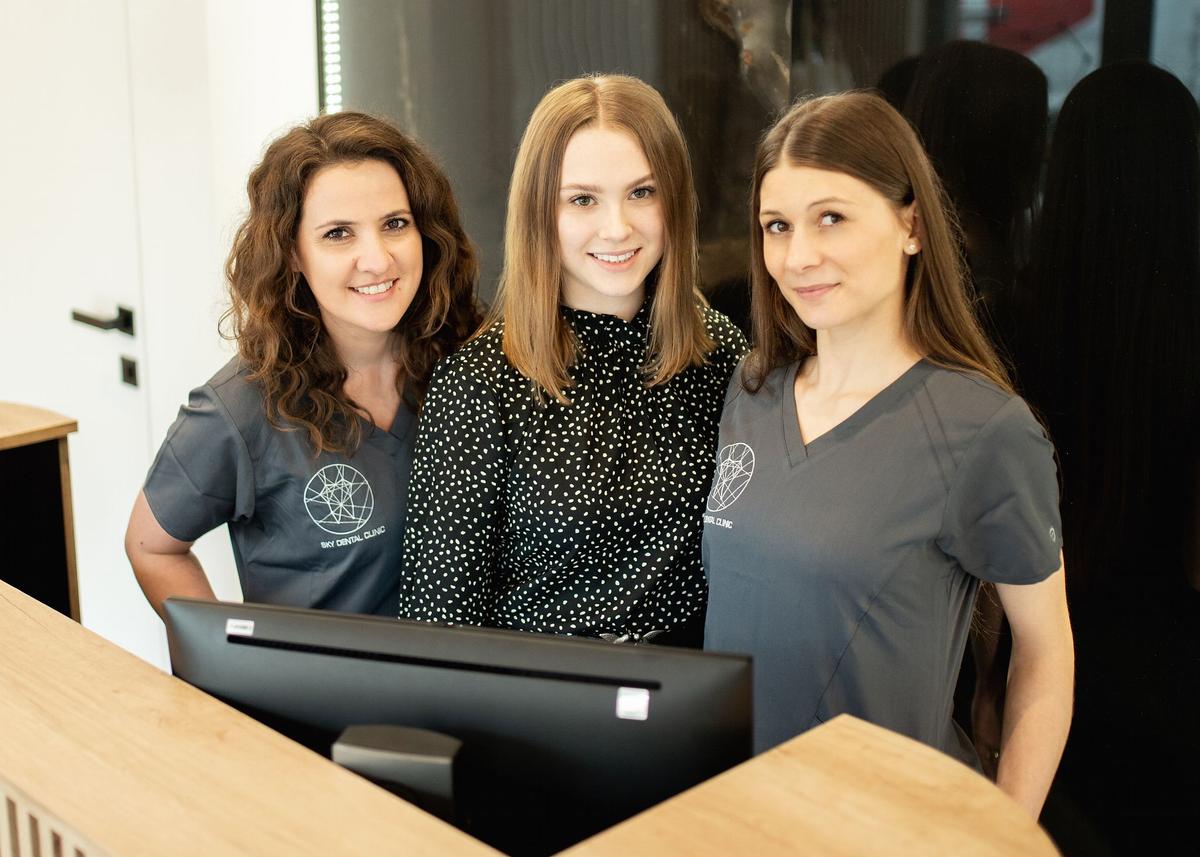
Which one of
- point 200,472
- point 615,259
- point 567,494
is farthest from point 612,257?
point 200,472

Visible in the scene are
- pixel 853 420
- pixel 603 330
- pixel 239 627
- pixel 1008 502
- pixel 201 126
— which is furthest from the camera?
pixel 201 126

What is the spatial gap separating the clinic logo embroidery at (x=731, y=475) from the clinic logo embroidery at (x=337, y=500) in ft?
1.86

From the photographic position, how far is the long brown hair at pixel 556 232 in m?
1.72

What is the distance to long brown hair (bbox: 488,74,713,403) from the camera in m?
1.72

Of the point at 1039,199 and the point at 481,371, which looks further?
the point at 1039,199

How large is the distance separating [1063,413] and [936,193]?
2.11 feet

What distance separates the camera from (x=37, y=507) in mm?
2422

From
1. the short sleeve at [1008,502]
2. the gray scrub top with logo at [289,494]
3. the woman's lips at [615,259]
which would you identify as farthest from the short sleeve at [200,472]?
the short sleeve at [1008,502]

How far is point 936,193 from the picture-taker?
61.4 inches

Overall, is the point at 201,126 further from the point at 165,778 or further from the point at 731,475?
the point at 165,778

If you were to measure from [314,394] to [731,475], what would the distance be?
684 millimetres

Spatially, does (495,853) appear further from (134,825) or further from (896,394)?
(896,394)

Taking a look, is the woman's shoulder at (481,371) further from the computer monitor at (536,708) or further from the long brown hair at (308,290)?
the computer monitor at (536,708)

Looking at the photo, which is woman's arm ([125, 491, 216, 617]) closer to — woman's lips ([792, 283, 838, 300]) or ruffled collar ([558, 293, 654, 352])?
ruffled collar ([558, 293, 654, 352])
